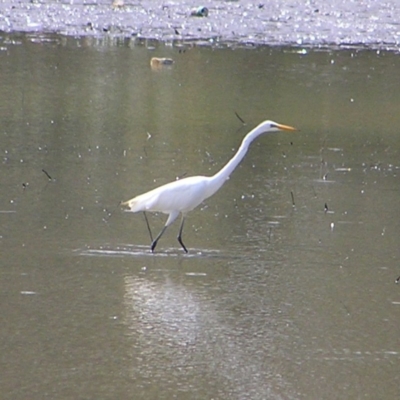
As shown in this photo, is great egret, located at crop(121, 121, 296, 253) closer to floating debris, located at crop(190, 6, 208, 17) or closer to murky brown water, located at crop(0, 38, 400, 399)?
murky brown water, located at crop(0, 38, 400, 399)

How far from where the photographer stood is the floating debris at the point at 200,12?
20578mm

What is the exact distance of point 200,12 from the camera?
20.6 metres

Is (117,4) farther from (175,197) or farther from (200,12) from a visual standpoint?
(175,197)

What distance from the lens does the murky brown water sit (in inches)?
193

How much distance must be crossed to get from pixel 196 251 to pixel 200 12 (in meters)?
14.3

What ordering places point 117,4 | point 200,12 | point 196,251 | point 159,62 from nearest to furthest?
point 196,251
point 159,62
point 200,12
point 117,4

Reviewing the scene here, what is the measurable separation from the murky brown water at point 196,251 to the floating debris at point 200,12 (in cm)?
764

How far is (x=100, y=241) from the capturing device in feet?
22.4

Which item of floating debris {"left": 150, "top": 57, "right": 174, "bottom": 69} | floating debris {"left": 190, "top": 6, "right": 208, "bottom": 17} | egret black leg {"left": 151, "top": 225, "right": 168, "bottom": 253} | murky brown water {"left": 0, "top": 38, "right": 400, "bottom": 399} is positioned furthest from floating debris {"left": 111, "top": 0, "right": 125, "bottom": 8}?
egret black leg {"left": 151, "top": 225, "right": 168, "bottom": 253}

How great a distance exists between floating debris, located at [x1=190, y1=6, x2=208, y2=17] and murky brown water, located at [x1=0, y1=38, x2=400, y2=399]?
25.1ft

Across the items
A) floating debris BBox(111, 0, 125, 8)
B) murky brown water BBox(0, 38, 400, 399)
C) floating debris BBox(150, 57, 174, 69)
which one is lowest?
murky brown water BBox(0, 38, 400, 399)

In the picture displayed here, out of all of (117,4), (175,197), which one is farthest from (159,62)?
(175,197)

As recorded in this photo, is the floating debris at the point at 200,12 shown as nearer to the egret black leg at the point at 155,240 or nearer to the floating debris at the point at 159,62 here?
the floating debris at the point at 159,62

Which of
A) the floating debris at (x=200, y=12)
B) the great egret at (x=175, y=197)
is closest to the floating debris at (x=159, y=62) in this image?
the floating debris at (x=200, y=12)
